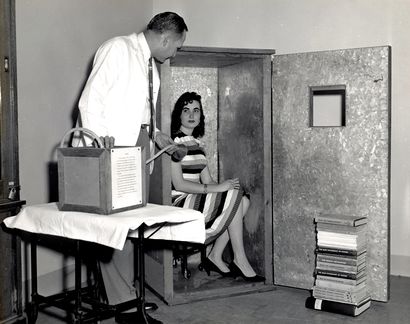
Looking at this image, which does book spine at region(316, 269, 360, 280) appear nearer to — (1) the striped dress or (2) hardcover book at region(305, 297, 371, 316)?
(2) hardcover book at region(305, 297, 371, 316)

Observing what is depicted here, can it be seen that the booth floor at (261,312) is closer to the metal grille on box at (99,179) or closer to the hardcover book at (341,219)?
the hardcover book at (341,219)

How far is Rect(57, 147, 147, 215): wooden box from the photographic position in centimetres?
272

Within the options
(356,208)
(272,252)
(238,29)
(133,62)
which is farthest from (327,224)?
(238,29)

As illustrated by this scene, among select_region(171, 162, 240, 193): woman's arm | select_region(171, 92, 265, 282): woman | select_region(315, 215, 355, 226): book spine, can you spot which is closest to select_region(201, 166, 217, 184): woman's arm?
select_region(171, 92, 265, 282): woman

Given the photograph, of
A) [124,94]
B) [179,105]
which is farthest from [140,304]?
[179,105]

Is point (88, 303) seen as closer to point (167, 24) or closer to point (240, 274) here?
point (240, 274)

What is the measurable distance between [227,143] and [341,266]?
1548 mm

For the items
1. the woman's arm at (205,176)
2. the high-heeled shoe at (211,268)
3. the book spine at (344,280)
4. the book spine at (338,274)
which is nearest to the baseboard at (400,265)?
the book spine at (344,280)

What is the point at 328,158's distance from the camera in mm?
4012

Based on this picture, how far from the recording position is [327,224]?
12.6 feet

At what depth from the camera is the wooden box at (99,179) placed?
272 centimetres

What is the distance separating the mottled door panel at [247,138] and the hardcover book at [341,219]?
1.76 feet

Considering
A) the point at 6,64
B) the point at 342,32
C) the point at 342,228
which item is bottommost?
the point at 342,228

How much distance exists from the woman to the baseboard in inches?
46.7
